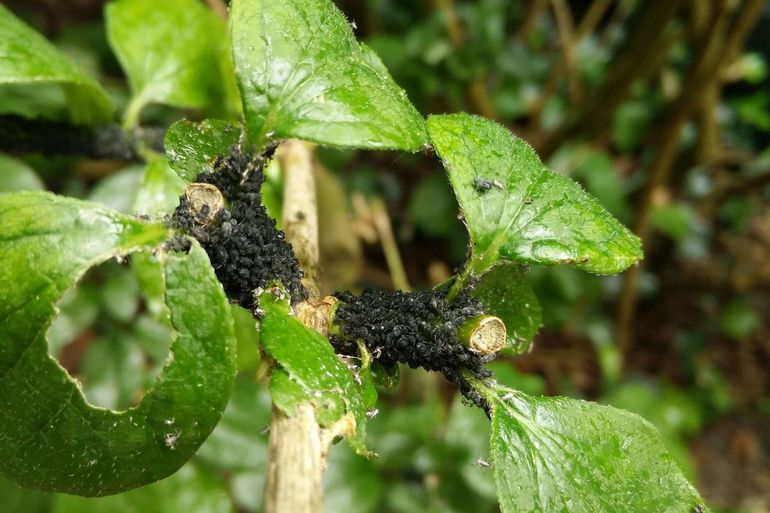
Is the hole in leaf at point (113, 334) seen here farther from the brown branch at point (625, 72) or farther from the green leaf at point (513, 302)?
the brown branch at point (625, 72)

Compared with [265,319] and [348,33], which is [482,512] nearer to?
[265,319]

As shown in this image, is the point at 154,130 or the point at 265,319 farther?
the point at 154,130

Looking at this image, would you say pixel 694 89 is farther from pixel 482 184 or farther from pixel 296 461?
pixel 296 461

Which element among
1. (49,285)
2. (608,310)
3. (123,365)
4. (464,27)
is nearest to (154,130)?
(123,365)

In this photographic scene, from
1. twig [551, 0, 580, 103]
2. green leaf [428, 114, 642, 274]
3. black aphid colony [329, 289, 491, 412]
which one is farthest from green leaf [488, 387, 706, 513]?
twig [551, 0, 580, 103]

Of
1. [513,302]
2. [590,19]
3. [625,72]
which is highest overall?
[590,19]

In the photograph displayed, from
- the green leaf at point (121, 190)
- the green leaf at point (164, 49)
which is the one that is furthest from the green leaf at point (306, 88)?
the green leaf at point (121, 190)

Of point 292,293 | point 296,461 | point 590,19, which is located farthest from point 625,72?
point 296,461
